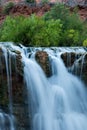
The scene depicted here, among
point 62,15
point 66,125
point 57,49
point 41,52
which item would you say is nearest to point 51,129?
point 66,125

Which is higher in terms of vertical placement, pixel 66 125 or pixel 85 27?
pixel 85 27

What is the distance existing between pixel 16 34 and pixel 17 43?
2.78ft

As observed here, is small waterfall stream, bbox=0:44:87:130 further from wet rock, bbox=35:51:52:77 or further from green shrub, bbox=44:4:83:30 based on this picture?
green shrub, bbox=44:4:83:30

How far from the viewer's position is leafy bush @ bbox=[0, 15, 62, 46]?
2420 cm

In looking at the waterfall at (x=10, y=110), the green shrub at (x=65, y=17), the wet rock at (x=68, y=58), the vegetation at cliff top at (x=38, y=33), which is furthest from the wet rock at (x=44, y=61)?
the green shrub at (x=65, y=17)

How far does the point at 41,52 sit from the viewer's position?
19.7m

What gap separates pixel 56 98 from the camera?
18.9m

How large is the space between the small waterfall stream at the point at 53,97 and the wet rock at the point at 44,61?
16 centimetres

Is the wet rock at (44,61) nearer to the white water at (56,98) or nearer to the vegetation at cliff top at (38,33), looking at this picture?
the white water at (56,98)

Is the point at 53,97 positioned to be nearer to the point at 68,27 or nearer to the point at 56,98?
the point at 56,98

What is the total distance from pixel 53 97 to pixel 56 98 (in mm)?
119

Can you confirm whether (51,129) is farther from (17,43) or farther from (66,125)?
(17,43)

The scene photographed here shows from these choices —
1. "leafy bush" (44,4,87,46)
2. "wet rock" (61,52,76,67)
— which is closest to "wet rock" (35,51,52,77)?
"wet rock" (61,52,76,67)

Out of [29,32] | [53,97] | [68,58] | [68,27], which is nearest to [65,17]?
[68,27]
